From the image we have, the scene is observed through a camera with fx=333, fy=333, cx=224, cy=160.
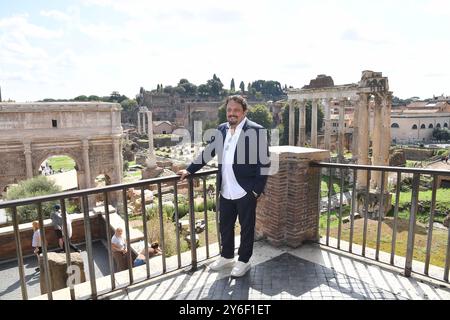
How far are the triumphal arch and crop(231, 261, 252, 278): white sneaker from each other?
21462 mm

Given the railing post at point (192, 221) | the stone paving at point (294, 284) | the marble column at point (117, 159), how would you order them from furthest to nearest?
the marble column at point (117, 159) < the railing post at point (192, 221) < the stone paving at point (294, 284)

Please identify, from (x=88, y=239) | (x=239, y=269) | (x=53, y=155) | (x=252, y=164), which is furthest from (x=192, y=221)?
(x=53, y=155)

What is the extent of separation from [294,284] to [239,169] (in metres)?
1.42

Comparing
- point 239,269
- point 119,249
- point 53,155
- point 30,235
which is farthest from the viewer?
point 53,155

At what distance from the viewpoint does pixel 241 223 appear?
154 inches

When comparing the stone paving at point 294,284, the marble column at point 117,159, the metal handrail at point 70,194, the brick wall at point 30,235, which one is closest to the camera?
the metal handrail at point 70,194

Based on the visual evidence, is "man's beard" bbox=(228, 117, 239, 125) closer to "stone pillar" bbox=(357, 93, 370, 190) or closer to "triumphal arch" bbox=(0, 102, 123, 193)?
"triumphal arch" bbox=(0, 102, 123, 193)

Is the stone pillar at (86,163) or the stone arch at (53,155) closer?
the stone arch at (53,155)

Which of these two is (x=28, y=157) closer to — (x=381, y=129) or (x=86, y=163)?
(x=86, y=163)

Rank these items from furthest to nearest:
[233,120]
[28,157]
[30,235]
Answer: [28,157] < [30,235] < [233,120]

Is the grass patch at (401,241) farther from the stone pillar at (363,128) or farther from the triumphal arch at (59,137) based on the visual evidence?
the triumphal arch at (59,137)

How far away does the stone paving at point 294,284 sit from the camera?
3.46m

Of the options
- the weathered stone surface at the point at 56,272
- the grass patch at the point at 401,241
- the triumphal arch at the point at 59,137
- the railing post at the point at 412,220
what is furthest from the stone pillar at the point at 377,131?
the weathered stone surface at the point at 56,272
